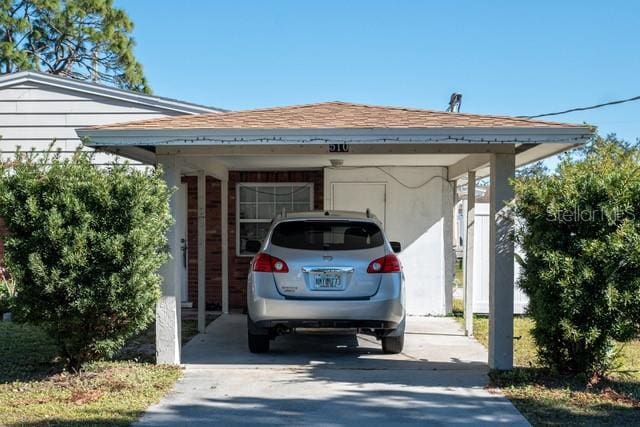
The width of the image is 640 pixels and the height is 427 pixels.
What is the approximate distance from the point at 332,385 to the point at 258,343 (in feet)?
5.50

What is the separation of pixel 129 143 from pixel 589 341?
4.87m

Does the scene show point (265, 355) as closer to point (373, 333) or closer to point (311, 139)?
point (373, 333)

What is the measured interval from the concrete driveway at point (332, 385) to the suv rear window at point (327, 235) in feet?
4.45

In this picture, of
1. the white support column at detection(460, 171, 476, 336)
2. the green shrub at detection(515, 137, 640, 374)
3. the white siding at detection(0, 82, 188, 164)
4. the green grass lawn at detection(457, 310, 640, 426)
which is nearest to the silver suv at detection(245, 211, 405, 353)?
the green grass lawn at detection(457, 310, 640, 426)

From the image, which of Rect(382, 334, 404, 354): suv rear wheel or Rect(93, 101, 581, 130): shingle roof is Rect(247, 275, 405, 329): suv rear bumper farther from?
Rect(93, 101, 581, 130): shingle roof

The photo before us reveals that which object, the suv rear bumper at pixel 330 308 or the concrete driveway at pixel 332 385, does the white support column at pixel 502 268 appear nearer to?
the concrete driveway at pixel 332 385

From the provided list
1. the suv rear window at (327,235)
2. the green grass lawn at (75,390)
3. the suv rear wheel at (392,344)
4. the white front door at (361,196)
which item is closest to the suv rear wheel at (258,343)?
the green grass lawn at (75,390)

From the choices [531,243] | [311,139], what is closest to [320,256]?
[311,139]

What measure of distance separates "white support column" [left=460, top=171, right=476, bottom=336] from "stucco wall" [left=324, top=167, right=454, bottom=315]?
1.17m

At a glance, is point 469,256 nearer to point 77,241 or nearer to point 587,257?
point 587,257

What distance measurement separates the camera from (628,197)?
587cm

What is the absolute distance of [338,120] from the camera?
23.1 feet

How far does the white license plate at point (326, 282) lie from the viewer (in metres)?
6.93

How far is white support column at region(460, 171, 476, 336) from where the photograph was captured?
934 cm
